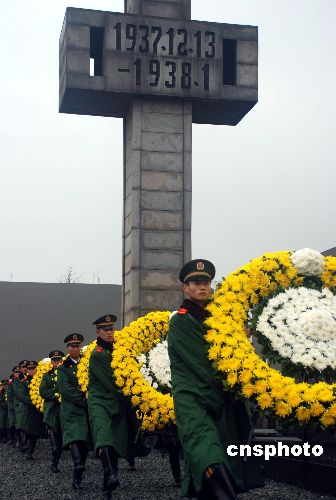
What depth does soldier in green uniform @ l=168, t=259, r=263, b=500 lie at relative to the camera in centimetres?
591

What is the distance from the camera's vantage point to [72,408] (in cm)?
1354

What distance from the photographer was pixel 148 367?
11539 millimetres

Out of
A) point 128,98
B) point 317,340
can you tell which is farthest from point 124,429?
point 128,98

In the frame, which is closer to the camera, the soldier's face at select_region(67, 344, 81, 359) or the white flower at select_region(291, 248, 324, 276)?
the white flower at select_region(291, 248, 324, 276)

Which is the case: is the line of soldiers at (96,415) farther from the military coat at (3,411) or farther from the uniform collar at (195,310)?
the military coat at (3,411)

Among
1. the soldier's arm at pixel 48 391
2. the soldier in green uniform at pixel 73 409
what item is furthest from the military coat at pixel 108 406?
the soldier's arm at pixel 48 391

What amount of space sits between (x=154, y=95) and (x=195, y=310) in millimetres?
18730

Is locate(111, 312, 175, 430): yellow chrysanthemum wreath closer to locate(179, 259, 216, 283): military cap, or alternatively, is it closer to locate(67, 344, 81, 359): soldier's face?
locate(67, 344, 81, 359): soldier's face

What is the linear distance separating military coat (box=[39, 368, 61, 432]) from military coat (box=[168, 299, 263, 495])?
10.1 m

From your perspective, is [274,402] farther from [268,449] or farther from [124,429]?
[124,429]

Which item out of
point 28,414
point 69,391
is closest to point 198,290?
point 69,391

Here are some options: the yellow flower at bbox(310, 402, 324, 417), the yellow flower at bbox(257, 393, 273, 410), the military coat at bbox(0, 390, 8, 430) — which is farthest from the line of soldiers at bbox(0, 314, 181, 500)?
the military coat at bbox(0, 390, 8, 430)

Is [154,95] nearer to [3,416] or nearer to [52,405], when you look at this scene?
[3,416]

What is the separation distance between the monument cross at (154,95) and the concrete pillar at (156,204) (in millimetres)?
25
